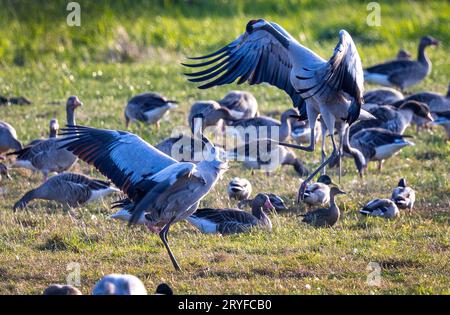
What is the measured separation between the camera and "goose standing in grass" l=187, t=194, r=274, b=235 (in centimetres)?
942

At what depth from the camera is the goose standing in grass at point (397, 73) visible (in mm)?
16656

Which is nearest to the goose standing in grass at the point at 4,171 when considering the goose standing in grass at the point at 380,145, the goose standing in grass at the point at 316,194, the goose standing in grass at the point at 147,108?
the goose standing in grass at the point at 147,108

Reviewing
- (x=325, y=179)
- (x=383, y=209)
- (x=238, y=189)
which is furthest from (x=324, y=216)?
(x=238, y=189)

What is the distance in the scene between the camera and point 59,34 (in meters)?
18.7

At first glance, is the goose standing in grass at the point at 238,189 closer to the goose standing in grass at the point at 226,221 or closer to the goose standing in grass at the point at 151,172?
the goose standing in grass at the point at 226,221

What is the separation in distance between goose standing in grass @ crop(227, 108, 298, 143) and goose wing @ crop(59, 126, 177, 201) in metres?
4.87

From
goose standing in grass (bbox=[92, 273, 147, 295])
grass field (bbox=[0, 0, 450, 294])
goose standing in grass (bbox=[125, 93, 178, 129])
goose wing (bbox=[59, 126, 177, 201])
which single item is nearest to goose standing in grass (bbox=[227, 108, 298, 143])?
grass field (bbox=[0, 0, 450, 294])

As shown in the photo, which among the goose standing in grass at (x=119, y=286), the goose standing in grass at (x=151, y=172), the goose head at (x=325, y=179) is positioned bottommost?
the goose head at (x=325, y=179)

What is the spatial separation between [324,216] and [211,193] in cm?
199

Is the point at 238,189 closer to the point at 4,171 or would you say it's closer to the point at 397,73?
the point at 4,171

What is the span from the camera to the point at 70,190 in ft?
34.6

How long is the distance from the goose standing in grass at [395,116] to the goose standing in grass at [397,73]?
2.92 meters

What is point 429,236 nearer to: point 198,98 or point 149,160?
point 149,160
